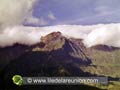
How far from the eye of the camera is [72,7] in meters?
5.05

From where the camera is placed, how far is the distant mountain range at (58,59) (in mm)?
4867

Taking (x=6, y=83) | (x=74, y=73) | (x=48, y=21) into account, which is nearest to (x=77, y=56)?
(x=74, y=73)

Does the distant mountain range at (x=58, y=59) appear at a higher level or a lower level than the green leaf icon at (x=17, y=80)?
higher

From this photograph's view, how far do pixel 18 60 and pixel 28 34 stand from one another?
31 centimetres

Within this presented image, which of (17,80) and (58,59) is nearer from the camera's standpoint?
(17,80)

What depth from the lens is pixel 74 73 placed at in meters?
4.92

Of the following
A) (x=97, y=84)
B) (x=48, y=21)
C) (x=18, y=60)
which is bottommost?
(x=97, y=84)

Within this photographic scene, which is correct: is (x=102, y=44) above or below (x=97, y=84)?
above

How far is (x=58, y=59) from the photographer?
16.3 feet

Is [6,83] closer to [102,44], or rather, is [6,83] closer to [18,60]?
[18,60]

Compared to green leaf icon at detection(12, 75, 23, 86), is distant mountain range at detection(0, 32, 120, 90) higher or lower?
higher

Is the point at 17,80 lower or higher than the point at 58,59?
lower

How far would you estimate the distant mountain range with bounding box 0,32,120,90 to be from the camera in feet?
16.0

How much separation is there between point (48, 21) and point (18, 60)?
1.75 ft
